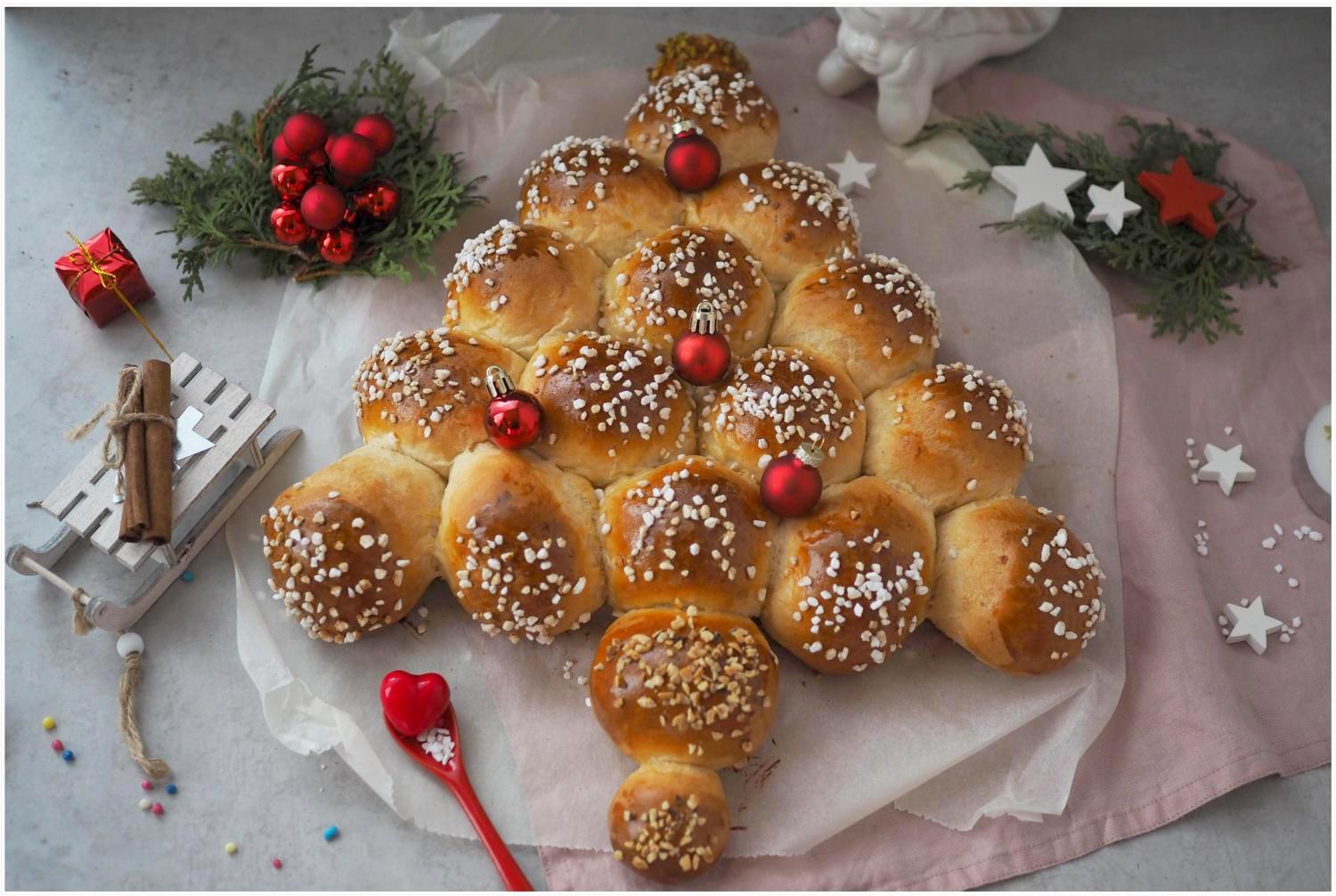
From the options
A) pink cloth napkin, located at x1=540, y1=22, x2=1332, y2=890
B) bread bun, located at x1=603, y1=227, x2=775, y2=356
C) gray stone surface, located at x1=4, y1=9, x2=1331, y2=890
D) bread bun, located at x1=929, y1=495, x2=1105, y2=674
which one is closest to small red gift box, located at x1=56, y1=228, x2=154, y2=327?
gray stone surface, located at x1=4, y1=9, x2=1331, y2=890

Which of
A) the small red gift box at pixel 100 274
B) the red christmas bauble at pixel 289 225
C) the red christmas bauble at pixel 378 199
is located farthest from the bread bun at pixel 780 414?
the small red gift box at pixel 100 274

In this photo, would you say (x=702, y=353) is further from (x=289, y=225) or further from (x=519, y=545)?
(x=289, y=225)

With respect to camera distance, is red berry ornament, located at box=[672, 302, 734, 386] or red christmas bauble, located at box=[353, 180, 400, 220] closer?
red berry ornament, located at box=[672, 302, 734, 386]

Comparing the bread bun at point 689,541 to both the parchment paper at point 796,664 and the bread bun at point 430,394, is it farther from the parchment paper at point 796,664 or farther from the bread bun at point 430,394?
→ the bread bun at point 430,394

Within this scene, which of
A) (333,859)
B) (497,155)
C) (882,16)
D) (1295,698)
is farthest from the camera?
(497,155)

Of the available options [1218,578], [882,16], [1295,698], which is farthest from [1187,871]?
[882,16]

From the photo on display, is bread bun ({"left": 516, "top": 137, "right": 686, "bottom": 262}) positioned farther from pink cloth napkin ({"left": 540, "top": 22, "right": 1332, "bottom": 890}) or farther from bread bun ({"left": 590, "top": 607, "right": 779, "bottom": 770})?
bread bun ({"left": 590, "top": 607, "right": 779, "bottom": 770})

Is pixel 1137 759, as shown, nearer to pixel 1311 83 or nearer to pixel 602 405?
pixel 602 405
